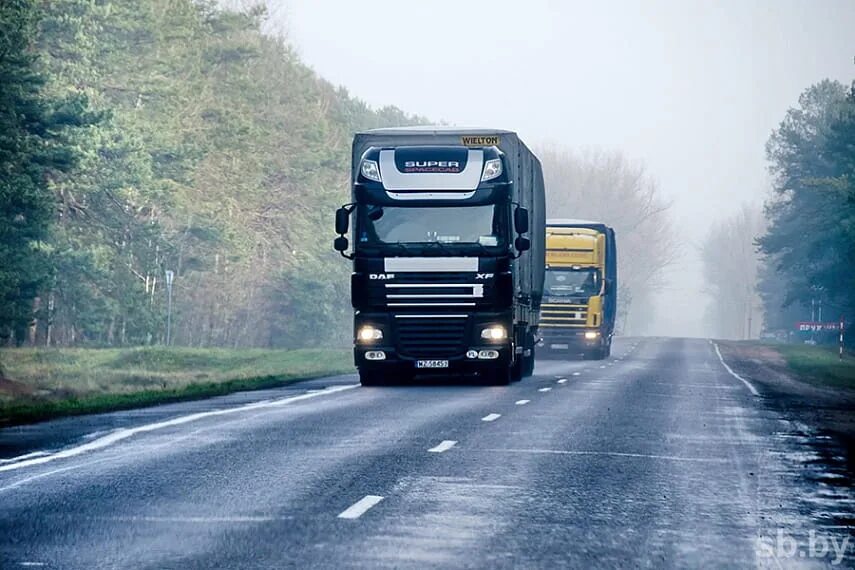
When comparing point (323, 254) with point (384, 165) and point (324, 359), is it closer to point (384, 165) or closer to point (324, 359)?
point (324, 359)

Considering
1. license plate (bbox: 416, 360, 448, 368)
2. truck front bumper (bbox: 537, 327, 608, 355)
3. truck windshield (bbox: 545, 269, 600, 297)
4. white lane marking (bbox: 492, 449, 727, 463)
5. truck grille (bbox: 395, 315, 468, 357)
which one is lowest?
white lane marking (bbox: 492, 449, 727, 463)

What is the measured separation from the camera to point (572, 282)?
50.7 meters

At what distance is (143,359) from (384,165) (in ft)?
101

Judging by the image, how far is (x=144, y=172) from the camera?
5888 cm

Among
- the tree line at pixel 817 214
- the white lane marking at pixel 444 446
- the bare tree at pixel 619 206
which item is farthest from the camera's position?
the bare tree at pixel 619 206

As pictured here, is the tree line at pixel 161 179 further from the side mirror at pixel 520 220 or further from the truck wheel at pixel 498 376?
the side mirror at pixel 520 220

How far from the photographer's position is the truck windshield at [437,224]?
2675cm

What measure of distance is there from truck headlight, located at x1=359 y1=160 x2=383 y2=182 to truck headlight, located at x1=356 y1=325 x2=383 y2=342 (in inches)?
97.6

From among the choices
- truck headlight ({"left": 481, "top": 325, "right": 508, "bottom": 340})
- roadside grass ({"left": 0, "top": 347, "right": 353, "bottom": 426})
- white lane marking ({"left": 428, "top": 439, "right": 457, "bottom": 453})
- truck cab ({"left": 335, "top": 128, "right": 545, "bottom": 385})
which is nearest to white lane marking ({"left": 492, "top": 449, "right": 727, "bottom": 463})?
white lane marking ({"left": 428, "top": 439, "right": 457, "bottom": 453})

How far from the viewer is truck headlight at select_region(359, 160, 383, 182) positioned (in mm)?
26984

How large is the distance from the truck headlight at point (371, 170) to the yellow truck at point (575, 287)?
23438 mm

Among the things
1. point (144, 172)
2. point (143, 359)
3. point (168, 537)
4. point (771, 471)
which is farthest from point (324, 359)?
point (168, 537)

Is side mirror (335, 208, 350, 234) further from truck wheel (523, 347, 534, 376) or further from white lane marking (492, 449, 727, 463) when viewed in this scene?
white lane marking (492, 449, 727, 463)

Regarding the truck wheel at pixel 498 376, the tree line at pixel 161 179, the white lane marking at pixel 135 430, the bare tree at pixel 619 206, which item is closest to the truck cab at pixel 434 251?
the truck wheel at pixel 498 376
